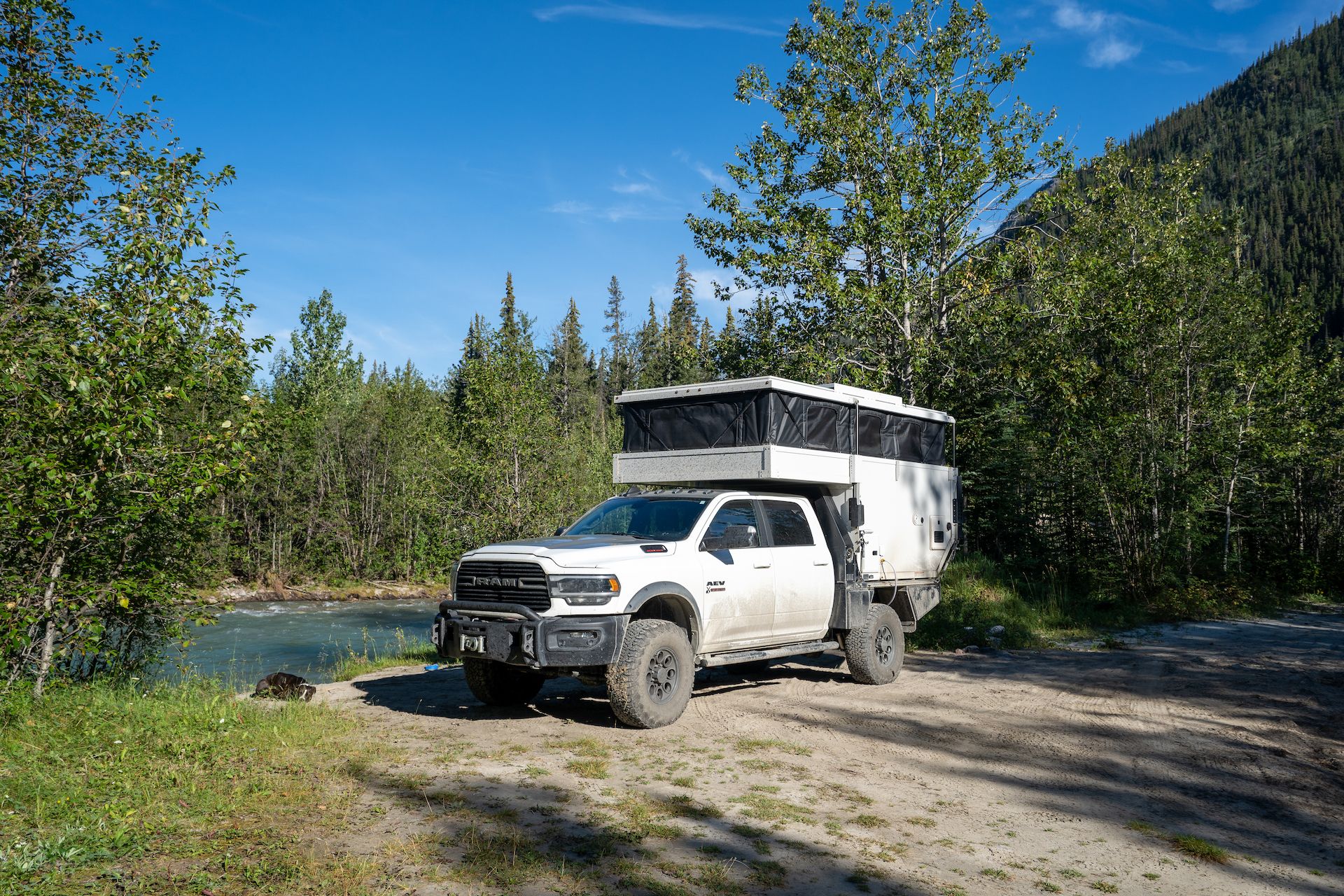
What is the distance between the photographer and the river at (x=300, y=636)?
17.2m

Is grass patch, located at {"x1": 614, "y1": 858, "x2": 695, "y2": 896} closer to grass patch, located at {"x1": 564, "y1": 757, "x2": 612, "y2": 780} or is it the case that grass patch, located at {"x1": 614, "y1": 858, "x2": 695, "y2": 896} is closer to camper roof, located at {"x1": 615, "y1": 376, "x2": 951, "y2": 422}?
grass patch, located at {"x1": 564, "y1": 757, "x2": 612, "y2": 780}

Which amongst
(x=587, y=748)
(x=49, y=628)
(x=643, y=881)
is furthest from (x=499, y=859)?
(x=49, y=628)

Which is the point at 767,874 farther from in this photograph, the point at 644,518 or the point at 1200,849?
the point at 644,518

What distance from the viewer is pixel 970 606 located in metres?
15.8

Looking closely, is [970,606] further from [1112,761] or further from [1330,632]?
[1112,761]

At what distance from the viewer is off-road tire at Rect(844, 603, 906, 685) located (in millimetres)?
10281

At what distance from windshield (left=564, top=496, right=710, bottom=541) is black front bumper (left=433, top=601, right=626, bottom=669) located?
136 centimetres

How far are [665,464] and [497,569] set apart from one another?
2.89 meters

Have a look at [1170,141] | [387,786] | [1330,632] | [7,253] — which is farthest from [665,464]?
[1170,141]

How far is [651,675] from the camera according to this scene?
7.84 metres

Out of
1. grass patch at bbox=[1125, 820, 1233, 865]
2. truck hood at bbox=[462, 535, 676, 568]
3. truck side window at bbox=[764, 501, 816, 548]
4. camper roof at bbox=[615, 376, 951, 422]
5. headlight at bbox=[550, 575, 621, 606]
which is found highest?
camper roof at bbox=[615, 376, 951, 422]

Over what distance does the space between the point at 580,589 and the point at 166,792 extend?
3241 mm

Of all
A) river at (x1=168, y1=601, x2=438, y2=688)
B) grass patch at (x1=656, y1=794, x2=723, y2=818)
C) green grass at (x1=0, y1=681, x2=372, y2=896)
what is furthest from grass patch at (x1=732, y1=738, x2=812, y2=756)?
river at (x1=168, y1=601, x2=438, y2=688)

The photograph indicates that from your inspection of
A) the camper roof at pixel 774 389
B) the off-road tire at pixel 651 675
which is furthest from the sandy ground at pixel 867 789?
the camper roof at pixel 774 389
